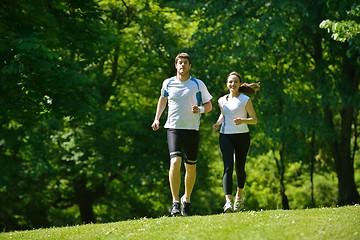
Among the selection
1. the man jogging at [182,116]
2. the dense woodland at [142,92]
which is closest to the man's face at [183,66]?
the man jogging at [182,116]

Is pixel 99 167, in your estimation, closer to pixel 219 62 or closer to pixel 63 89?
pixel 219 62

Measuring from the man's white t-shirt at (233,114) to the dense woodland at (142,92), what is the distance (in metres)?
3.54

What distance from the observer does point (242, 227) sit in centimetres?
857

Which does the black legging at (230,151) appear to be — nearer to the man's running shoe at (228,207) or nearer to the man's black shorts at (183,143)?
the man's running shoe at (228,207)

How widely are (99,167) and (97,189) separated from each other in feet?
14.5

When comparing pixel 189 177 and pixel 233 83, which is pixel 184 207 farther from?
pixel 233 83

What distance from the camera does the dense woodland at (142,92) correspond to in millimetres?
14586

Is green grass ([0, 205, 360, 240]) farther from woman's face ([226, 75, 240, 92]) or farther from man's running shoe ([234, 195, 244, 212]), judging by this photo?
woman's face ([226, 75, 240, 92])

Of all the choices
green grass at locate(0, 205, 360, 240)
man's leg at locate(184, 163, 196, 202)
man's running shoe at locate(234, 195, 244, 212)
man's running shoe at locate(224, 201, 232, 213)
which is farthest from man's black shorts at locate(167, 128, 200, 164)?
man's running shoe at locate(234, 195, 244, 212)

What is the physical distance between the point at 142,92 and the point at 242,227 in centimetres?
2290

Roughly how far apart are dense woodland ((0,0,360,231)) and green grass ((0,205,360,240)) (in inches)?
149

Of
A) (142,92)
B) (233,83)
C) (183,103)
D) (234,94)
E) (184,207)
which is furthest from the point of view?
(142,92)

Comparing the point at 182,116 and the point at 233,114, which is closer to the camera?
the point at 182,116

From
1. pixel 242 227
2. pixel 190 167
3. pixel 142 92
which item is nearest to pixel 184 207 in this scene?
pixel 190 167
